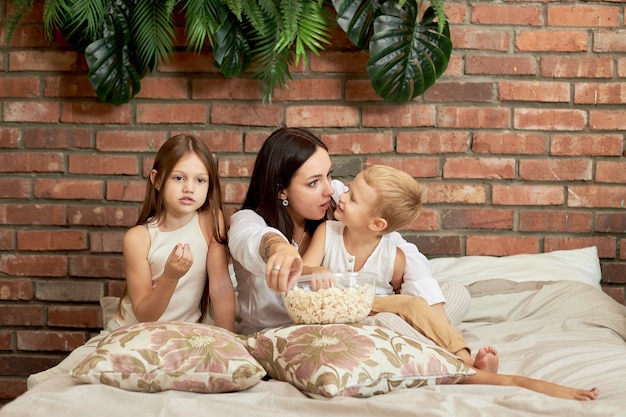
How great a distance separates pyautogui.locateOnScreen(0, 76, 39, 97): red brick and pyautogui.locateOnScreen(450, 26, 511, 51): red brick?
1.44 meters

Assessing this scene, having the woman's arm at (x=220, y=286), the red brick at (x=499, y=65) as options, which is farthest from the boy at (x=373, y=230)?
the red brick at (x=499, y=65)

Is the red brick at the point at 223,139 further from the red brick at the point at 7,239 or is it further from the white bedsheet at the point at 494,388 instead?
the white bedsheet at the point at 494,388

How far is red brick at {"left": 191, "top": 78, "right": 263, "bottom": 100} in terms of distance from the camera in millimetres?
2344

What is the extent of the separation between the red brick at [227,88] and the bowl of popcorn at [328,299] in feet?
3.34

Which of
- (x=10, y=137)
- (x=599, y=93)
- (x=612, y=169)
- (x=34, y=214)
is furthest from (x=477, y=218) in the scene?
(x=10, y=137)

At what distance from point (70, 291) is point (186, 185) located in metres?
0.86

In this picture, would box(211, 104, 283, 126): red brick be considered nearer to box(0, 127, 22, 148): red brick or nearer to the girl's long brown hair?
the girl's long brown hair

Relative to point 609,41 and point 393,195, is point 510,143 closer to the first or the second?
point 609,41

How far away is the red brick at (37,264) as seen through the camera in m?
2.41

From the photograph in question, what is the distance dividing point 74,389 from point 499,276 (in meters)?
1.34

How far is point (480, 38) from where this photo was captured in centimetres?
234

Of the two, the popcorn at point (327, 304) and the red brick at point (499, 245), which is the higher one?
the red brick at point (499, 245)

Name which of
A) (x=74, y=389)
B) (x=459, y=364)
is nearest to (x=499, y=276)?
(x=459, y=364)

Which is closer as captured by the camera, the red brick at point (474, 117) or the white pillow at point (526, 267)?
the white pillow at point (526, 267)
